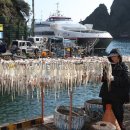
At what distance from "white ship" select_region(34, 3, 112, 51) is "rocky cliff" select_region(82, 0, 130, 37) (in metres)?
110

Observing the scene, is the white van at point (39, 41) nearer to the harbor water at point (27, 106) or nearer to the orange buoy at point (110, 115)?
the harbor water at point (27, 106)

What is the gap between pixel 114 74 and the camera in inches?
297

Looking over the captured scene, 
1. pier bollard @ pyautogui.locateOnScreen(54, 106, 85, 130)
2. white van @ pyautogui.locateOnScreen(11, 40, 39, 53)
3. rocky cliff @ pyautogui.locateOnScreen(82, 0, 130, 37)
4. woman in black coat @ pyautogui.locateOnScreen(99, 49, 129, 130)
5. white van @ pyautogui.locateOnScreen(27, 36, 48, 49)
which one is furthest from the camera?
rocky cliff @ pyautogui.locateOnScreen(82, 0, 130, 37)

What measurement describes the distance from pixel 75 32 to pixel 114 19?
12565 centimetres

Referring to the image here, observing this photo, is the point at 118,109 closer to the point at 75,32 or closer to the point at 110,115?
the point at 110,115

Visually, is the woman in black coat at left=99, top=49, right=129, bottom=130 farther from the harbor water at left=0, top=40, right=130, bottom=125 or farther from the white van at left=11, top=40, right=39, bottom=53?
the white van at left=11, top=40, right=39, bottom=53

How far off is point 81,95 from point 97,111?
13.3m

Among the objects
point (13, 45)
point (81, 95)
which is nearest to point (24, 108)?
point (81, 95)

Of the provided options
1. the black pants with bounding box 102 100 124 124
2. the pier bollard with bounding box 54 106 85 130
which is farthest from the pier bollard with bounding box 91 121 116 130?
the pier bollard with bounding box 54 106 85 130

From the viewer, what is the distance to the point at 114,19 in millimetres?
182500

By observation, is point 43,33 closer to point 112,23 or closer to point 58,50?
point 58,50

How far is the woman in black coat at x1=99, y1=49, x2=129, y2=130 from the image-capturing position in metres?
7.41

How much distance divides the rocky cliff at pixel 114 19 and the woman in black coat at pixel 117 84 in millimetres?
172556

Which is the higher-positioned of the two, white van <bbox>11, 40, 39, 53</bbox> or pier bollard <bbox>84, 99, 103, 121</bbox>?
white van <bbox>11, 40, 39, 53</bbox>
